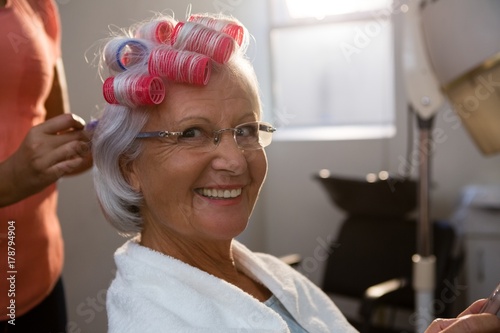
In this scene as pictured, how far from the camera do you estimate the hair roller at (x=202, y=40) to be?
1.14 metres

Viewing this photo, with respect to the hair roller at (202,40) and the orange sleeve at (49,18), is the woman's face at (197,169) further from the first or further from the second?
the orange sleeve at (49,18)

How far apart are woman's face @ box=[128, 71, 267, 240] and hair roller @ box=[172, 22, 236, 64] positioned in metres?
0.05

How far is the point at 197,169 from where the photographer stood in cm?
115

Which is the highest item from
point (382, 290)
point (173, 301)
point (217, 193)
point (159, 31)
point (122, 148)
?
point (159, 31)

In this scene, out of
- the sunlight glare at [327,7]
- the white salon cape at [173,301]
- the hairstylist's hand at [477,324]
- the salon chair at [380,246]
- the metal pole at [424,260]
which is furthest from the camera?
the sunlight glare at [327,7]

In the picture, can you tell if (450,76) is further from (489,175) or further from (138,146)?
(489,175)

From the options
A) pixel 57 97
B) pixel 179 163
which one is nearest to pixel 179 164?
pixel 179 163

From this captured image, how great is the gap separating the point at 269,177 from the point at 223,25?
247 cm

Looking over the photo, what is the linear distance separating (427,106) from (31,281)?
1.42m

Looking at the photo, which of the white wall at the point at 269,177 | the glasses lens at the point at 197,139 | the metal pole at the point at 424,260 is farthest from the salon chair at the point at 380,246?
the glasses lens at the point at 197,139

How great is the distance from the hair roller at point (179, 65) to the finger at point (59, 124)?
0.63ft

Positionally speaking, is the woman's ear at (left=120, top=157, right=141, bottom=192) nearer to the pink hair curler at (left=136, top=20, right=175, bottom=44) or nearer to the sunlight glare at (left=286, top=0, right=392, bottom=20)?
the pink hair curler at (left=136, top=20, right=175, bottom=44)

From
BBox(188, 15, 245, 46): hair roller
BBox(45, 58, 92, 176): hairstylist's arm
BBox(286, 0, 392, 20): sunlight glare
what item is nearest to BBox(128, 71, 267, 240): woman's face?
BBox(188, 15, 245, 46): hair roller

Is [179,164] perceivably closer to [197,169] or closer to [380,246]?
[197,169]
